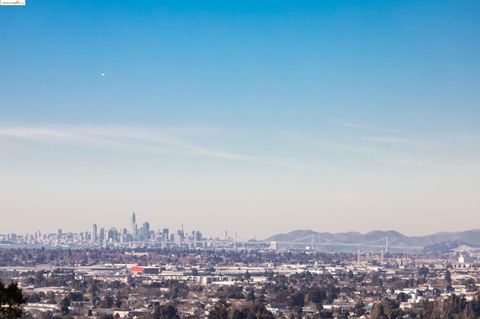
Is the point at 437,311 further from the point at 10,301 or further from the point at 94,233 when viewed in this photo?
the point at 94,233

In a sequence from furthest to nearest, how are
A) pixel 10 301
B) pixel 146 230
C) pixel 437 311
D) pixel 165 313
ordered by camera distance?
pixel 146 230, pixel 437 311, pixel 165 313, pixel 10 301

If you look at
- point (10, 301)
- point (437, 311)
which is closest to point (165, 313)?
point (437, 311)

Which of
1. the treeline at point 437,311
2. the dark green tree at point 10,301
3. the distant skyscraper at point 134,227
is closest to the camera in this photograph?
the dark green tree at point 10,301

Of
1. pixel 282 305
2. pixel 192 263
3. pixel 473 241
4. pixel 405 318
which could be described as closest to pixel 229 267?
pixel 192 263

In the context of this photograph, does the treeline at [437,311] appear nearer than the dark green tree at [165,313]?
No

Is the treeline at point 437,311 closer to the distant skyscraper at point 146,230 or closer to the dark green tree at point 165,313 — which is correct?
the dark green tree at point 165,313

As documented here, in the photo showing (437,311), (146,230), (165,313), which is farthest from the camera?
(146,230)

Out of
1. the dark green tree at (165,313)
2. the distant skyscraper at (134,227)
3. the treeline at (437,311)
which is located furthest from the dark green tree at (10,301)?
the distant skyscraper at (134,227)

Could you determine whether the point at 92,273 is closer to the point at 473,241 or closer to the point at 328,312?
the point at 328,312

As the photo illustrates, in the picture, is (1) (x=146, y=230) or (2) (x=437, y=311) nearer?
(2) (x=437, y=311)

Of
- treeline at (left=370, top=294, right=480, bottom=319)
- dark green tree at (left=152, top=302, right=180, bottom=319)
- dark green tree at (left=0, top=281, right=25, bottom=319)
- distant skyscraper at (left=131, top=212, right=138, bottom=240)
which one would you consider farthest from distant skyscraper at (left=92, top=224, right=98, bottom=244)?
dark green tree at (left=0, top=281, right=25, bottom=319)

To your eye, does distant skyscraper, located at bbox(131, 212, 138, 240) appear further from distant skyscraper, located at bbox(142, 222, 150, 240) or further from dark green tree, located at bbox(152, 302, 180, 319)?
dark green tree, located at bbox(152, 302, 180, 319)
